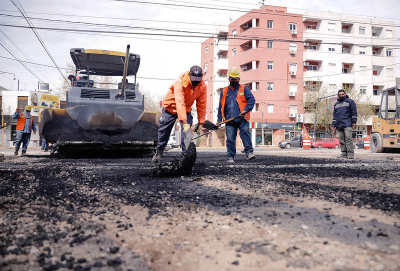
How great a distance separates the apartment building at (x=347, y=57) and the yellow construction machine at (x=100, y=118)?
118ft

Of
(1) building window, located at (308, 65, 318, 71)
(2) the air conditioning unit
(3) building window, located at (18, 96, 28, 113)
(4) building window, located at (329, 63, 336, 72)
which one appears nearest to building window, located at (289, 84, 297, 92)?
(2) the air conditioning unit

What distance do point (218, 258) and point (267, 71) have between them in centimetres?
4020

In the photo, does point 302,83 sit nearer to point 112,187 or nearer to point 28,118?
point 28,118

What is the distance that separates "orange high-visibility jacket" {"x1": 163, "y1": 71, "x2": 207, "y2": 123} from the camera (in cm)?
450

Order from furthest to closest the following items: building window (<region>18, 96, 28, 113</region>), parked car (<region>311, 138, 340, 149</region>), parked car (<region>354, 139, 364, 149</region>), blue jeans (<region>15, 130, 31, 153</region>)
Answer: building window (<region>18, 96, 28, 113</region>)
parked car (<region>354, 139, 364, 149</region>)
parked car (<region>311, 138, 340, 149</region>)
blue jeans (<region>15, 130, 31, 153</region>)

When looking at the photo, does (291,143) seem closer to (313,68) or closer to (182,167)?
(313,68)

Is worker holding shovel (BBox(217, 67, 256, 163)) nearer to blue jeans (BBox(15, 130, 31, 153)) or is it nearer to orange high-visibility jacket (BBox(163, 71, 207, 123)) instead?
orange high-visibility jacket (BBox(163, 71, 207, 123))

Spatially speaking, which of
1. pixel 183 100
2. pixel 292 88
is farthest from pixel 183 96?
pixel 292 88

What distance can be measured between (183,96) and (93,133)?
181 inches

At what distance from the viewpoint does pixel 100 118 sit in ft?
28.0

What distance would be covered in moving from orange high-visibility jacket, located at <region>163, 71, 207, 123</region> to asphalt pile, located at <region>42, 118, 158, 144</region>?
11.8ft

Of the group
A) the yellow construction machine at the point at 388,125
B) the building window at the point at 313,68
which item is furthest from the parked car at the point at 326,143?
the yellow construction machine at the point at 388,125

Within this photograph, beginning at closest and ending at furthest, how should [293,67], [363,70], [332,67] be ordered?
1. [293,67]
2. [332,67]
3. [363,70]

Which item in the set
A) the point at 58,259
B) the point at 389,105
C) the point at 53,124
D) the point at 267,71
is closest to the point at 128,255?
the point at 58,259
